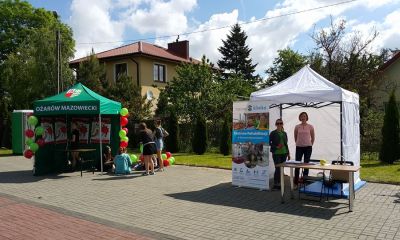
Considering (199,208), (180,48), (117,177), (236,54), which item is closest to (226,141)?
(117,177)

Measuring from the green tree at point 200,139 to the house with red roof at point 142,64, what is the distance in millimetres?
10015

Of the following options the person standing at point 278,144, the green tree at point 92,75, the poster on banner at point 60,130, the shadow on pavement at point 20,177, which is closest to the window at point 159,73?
the green tree at point 92,75

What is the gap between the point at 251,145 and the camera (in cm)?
1017

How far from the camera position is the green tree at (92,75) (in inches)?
996

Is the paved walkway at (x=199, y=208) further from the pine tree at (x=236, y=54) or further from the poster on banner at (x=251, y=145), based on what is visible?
the pine tree at (x=236, y=54)

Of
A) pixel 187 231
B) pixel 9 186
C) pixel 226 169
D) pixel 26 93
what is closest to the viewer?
pixel 187 231

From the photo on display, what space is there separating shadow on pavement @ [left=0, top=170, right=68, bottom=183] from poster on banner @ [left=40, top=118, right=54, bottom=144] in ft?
4.31

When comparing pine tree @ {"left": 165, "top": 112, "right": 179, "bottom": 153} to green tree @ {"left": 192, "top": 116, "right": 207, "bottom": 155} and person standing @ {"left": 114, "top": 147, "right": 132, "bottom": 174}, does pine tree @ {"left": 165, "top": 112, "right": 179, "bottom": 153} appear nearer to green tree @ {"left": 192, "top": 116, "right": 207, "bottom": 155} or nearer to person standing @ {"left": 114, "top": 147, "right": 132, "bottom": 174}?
green tree @ {"left": 192, "top": 116, "right": 207, "bottom": 155}

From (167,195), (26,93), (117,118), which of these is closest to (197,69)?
(117,118)

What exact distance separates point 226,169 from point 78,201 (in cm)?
620

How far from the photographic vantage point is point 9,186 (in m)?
11.0

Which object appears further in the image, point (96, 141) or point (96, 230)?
point (96, 141)

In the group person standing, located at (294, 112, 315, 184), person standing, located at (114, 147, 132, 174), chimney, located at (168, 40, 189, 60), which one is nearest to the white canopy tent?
person standing, located at (294, 112, 315, 184)

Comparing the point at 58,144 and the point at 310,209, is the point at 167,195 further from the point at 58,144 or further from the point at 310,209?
the point at 58,144
